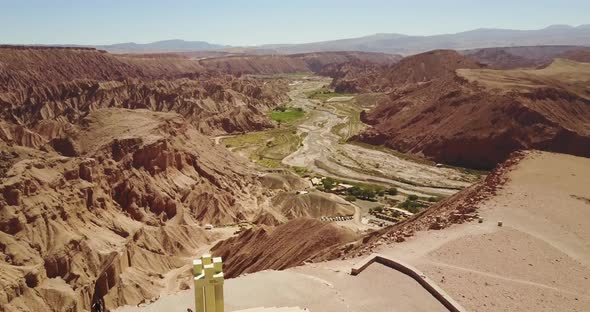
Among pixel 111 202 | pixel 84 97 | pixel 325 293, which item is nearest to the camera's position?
pixel 325 293

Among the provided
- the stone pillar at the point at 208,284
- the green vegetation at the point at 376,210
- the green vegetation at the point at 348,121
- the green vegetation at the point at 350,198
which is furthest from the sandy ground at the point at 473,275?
the green vegetation at the point at 348,121

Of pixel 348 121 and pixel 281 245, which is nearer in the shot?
pixel 281 245

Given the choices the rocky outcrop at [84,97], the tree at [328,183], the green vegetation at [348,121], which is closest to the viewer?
the tree at [328,183]

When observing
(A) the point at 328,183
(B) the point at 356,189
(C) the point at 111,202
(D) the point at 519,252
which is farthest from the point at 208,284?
(A) the point at 328,183

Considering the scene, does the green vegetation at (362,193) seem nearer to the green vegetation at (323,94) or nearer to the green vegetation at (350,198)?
the green vegetation at (350,198)

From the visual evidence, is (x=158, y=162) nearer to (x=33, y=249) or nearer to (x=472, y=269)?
(x=33, y=249)

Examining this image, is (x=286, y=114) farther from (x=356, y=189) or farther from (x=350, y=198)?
(x=350, y=198)
